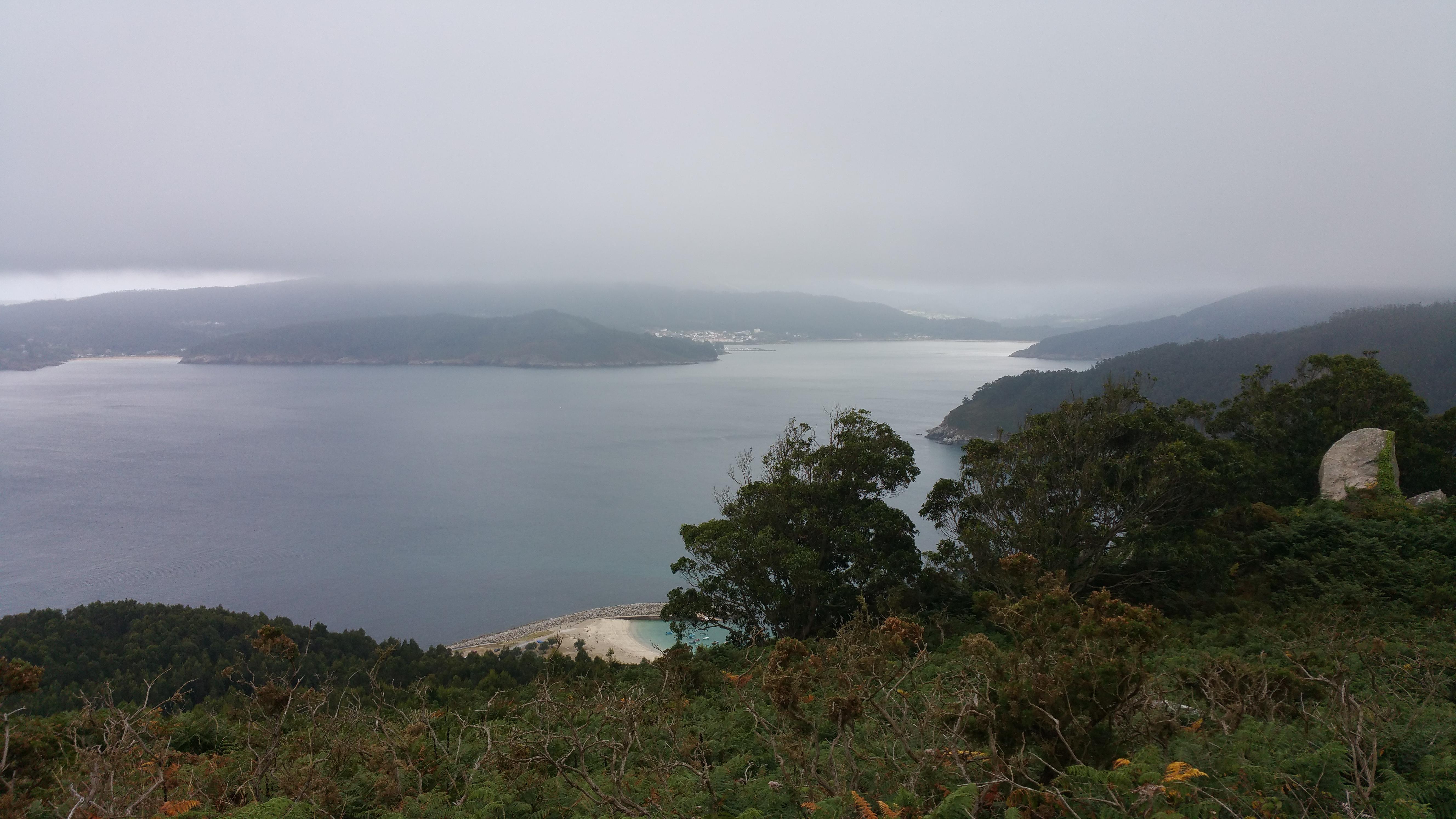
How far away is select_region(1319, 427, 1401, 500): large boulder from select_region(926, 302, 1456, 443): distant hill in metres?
37.9

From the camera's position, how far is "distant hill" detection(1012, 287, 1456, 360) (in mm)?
127750

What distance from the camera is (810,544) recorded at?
11117 mm

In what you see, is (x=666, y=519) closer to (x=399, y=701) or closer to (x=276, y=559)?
(x=276, y=559)

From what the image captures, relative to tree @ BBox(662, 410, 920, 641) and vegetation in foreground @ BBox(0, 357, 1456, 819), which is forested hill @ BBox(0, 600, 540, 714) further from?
tree @ BBox(662, 410, 920, 641)

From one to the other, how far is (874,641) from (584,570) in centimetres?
2639

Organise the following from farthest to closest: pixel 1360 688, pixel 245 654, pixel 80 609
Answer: pixel 80 609
pixel 245 654
pixel 1360 688

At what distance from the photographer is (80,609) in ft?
59.7

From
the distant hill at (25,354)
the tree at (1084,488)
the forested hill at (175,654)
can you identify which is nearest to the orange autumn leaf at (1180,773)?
→ the tree at (1084,488)

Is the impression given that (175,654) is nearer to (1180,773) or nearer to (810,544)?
(810,544)

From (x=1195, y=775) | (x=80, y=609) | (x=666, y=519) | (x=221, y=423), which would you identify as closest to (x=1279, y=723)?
(x=1195, y=775)

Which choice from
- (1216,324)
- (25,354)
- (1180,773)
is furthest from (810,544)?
(1216,324)

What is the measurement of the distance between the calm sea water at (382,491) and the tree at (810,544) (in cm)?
1757

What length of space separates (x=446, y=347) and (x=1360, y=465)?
14195cm

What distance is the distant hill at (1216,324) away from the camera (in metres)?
128
